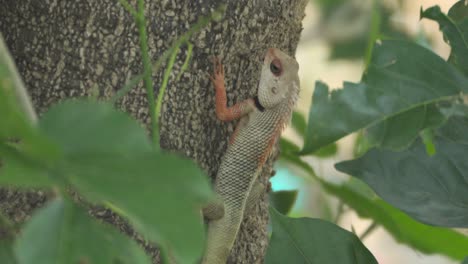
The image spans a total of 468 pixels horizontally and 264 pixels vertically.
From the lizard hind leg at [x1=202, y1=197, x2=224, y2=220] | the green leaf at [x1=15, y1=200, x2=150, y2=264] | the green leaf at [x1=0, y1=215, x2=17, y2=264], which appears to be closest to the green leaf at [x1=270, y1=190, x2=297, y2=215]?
the lizard hind leg at [x1=202, y1=197, x2=224, y2=220]

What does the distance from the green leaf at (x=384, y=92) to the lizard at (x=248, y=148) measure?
50 cm

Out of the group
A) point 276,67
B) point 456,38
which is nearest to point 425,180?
point 456,38

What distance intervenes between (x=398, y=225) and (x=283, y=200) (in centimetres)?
36

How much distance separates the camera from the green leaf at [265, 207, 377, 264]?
1457 mm

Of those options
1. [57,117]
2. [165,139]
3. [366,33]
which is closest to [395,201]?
[165,139]

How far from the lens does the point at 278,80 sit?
2.36 metres

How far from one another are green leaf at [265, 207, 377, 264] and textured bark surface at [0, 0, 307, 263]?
0.40 meters

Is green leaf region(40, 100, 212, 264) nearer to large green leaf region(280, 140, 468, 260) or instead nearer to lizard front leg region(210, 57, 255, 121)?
lizard front leg region(210, 57, 255, 121)

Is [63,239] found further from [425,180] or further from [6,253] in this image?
[425,180]

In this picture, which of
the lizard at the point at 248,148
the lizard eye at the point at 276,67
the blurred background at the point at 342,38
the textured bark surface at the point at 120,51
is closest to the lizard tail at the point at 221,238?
the lizard at the point at 248,148

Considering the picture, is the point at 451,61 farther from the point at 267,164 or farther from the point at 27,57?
the point at 27,57

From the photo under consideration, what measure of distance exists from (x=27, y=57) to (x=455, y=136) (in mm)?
984

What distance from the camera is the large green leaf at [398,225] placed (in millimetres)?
2129

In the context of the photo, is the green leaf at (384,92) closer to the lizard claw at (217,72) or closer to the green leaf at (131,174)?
the lizard claw at (217,72)
